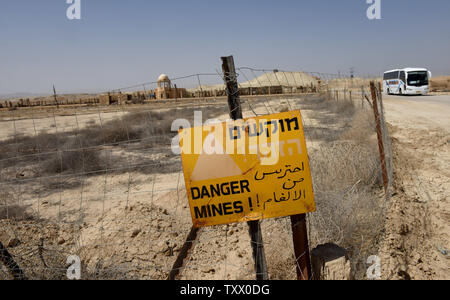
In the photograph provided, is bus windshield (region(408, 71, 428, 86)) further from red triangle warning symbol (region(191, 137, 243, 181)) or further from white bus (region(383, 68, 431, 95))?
red triangle warning symbol (region(191, 137, 243, 181))

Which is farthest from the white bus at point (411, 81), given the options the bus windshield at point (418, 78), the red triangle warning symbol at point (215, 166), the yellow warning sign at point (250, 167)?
the red triangle warning symbol at point (215, 166)

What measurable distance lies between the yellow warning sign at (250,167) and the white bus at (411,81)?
99.5 ft

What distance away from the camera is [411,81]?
2712cm

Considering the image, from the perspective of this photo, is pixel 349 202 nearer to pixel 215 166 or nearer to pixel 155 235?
pixel 215 166

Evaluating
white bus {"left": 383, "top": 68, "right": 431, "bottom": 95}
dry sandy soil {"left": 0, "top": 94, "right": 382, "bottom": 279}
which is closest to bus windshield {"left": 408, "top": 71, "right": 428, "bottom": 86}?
white bus {"left": 383, "top": 68, "right": 431, "bottom": 95}

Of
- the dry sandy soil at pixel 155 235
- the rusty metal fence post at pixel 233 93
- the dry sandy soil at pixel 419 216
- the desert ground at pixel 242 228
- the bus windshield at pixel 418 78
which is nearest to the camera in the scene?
the rusty metal fence post at pixel 233 93

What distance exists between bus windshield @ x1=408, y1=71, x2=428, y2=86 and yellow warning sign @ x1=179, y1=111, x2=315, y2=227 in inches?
1210

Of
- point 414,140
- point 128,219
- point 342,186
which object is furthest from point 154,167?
point 414,140

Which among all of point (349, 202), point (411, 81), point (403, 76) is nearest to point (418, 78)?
point (411, 81)

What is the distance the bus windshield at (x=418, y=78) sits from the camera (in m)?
26.5

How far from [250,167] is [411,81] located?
31315 mm

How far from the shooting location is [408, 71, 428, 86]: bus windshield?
86.9ft

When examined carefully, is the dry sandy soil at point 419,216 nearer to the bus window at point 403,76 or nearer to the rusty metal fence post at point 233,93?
the rusty metal fence post at point 233,93
